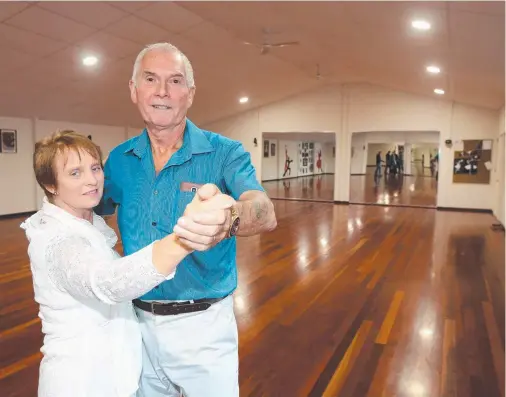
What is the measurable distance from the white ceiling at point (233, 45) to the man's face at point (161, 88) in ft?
11.2

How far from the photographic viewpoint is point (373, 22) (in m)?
5.07

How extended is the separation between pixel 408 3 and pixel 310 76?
6.96 meters

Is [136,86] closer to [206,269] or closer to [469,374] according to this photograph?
[206,269]

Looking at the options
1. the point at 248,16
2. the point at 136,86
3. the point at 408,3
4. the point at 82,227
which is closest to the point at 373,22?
the point at 408,3

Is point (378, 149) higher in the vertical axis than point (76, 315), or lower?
higher

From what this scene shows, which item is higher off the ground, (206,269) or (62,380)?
(206,269)

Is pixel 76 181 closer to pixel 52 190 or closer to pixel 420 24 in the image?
pixel 52 190

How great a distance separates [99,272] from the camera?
93cm

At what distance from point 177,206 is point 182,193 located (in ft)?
0.15


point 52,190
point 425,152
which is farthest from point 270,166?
point 425,152

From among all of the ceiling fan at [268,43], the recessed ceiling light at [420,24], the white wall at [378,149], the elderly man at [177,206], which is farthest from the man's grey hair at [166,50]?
the white wall at [378,149]

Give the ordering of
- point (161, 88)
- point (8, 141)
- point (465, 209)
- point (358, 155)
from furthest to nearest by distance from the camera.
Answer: point (358, 155)
point (465, 209)
point (8, 141)
point (161, 88)

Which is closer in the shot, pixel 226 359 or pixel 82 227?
pixel 82 227

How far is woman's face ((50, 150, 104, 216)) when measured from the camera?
3.92 feet
